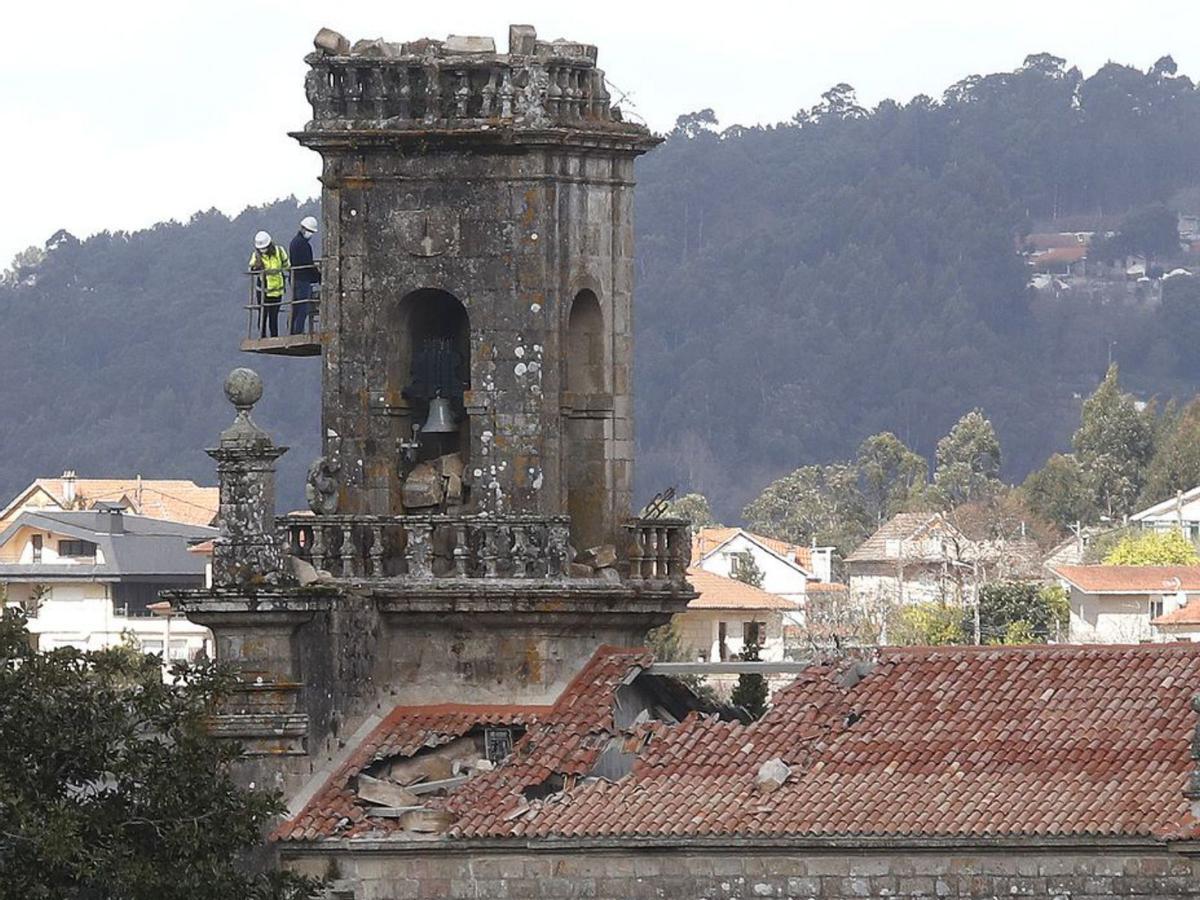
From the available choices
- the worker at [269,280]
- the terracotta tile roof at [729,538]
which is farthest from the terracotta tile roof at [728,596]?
the worker at [269,280]

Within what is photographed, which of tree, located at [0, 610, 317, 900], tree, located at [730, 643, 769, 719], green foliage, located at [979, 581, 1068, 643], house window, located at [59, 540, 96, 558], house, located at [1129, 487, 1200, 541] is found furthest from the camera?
house, located at [1129, 487, 1200, 541]

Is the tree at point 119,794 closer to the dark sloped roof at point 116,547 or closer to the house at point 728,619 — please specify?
the house at point 728,619

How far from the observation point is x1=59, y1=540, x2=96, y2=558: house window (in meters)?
136

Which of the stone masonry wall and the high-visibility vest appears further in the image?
the high-visibility vest

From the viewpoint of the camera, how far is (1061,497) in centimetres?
19275

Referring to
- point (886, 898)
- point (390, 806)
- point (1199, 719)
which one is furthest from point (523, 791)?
point (1199, 719)

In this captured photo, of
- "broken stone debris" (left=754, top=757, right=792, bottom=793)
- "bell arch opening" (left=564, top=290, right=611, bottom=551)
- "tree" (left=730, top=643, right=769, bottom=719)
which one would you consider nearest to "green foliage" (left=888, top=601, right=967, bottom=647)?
"tree" (left=730, top=643, right=769, bottom=719)

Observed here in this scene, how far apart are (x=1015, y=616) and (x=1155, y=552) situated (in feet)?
118

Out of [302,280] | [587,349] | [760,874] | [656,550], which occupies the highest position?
[302,280]

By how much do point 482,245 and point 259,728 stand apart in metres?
5.17

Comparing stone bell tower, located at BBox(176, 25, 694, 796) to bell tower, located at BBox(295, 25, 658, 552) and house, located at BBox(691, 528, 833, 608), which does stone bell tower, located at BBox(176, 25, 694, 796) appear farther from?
house, located at BBox(691, 528, 833, 608)

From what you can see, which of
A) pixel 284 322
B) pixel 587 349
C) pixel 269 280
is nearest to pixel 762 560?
pixel 284 322

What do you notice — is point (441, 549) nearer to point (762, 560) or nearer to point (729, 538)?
point (762, 560)

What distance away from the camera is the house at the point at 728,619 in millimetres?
125438
